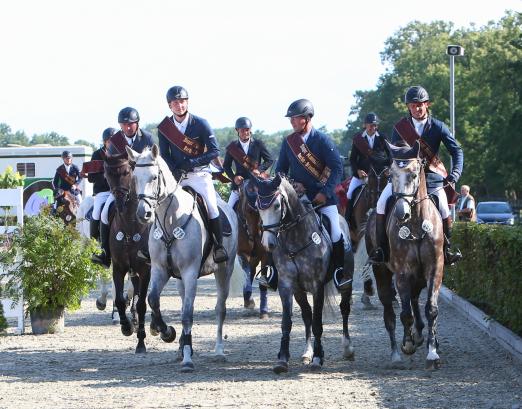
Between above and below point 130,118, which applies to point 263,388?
below

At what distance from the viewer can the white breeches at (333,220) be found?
1243 cm

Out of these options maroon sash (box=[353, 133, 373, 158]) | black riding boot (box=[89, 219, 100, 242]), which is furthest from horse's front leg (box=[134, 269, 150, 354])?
maroon sash (box=[353, 133, 373, 158])

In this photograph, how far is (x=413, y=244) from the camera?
477 inches

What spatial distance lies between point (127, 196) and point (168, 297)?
9.01 metres

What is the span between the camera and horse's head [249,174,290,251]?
11.4 metres

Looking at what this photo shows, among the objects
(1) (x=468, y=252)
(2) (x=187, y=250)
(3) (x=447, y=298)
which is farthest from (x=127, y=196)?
(3) (x=447, y=298)

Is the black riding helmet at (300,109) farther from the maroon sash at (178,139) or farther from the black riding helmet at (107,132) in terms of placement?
the black riding helmet at (107,132)

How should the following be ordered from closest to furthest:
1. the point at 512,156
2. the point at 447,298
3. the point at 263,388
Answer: the point at 263,388 → the point at 447,298 → the point at 512,156

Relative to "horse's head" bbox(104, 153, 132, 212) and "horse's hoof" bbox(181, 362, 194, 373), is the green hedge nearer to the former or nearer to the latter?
"horse's hoof" bbox(181, 362, 194, 373)

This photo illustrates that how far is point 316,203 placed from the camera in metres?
12.5

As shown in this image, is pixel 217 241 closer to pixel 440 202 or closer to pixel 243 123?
pixel 440 202

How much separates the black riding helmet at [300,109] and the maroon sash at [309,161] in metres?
0.33

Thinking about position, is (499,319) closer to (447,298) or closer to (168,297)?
(447,298)

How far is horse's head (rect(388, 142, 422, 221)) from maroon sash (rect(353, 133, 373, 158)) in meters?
5.65
